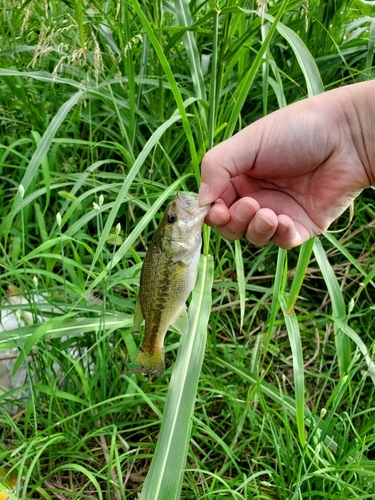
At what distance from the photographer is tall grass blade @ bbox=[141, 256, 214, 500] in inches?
53.1

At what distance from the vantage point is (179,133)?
105 inches

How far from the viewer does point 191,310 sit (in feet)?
6.14

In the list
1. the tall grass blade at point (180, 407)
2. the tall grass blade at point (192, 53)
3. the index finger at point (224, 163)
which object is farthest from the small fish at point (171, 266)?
the tall grass blade at point (192, 53)

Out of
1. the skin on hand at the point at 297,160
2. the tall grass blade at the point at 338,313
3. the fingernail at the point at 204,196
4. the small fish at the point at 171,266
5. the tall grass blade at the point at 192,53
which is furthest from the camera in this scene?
the tall grass blade at the point at 192,53

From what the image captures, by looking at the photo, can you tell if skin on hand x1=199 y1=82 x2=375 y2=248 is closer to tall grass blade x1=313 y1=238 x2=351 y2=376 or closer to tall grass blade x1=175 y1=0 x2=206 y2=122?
tall grass blade x1=313 y1=238 x2=351 y2=376

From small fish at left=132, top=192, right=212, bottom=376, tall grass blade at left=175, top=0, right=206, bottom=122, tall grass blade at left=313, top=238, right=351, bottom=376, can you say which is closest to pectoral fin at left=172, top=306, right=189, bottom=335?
small fish at left=132, top=192, right=212, bottom=376

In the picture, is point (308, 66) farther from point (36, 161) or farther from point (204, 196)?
point (36, 161)

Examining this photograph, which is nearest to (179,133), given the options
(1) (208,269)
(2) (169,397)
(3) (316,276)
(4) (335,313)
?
(1) (208,269)

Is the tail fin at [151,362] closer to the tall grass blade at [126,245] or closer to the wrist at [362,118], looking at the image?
the tall grass blade at [126,245]

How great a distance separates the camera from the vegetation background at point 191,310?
1693mm

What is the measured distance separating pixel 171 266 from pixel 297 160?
748 millimetres

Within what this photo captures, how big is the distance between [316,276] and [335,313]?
799 millimetres

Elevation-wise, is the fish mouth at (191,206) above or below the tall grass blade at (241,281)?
above

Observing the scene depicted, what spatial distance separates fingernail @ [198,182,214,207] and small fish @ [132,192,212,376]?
A: 0.04m
